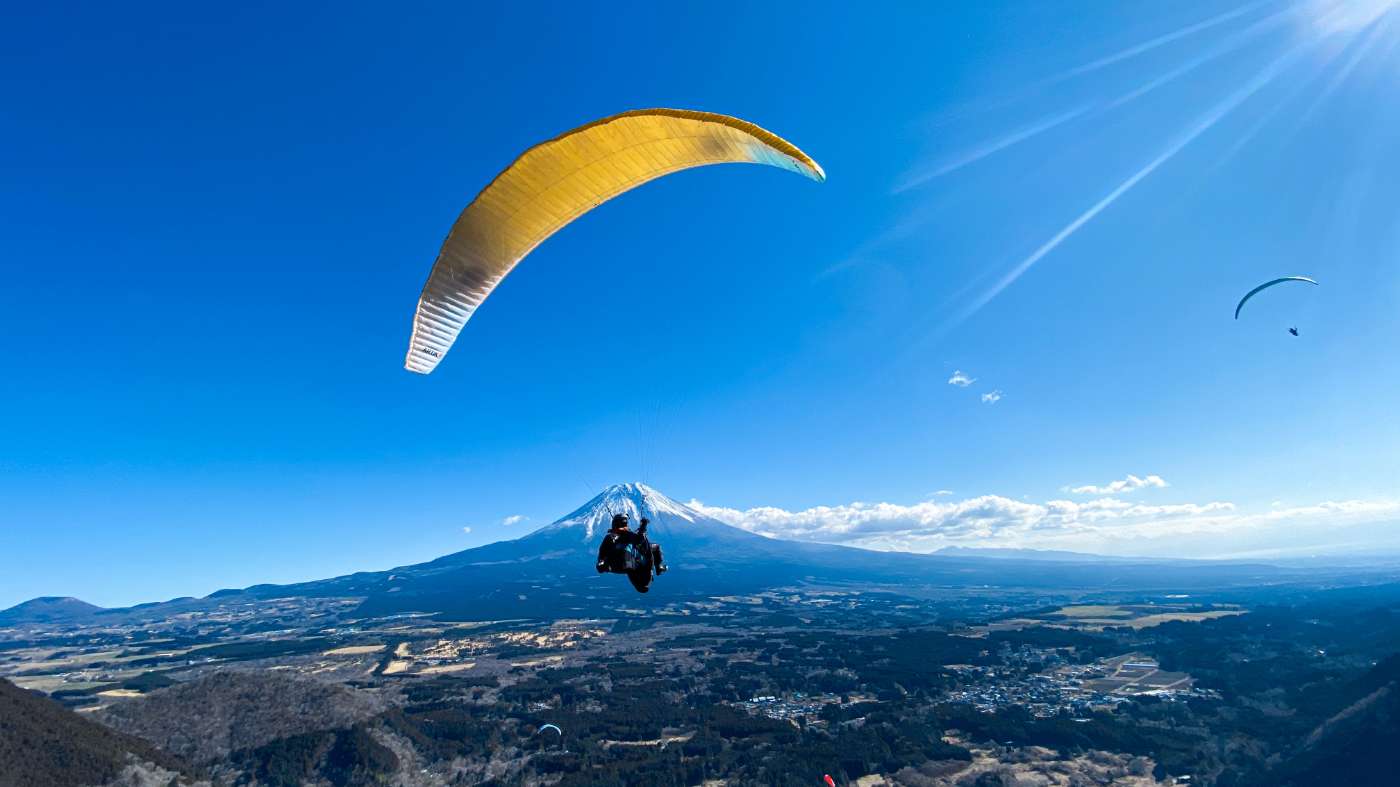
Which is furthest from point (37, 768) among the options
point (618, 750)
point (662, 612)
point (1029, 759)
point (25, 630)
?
point (25, 630)

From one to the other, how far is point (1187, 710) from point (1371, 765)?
20.1 meters

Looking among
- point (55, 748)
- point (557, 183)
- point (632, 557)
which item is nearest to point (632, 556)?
point (632, 557)

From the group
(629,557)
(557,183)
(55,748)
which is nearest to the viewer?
(557,183)

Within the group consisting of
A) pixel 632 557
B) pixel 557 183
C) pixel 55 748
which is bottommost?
pixel 55 748

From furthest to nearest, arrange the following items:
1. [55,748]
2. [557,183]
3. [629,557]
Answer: [55,748] → [629,557] → [557,183]

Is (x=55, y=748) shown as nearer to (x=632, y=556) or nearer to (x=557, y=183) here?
(x=632, y=556)

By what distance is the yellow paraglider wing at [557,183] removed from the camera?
367 inches

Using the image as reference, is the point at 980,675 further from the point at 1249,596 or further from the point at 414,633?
the point at 1249,596

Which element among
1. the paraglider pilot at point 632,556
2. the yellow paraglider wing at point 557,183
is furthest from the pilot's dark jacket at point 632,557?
the yellow paraglider wing at point 557,183

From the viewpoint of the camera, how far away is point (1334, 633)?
90375 mm

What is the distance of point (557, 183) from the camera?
10633 mm

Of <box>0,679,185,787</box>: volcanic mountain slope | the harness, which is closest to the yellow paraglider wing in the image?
the harness

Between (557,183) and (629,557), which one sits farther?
(629,557)

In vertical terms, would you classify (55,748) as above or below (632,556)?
below
